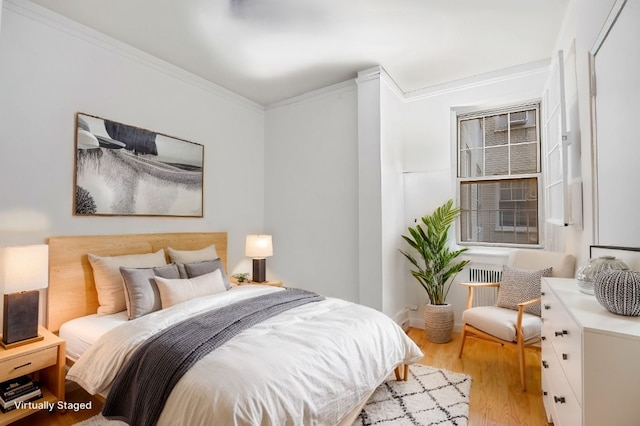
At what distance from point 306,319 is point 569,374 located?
1.38 m

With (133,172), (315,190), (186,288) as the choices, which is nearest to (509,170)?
(315,190)

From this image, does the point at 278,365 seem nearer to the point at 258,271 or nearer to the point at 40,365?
the point at 40,365

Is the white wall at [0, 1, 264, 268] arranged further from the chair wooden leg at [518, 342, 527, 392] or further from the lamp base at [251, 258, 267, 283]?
the chair wooden leg at [518, 342, 527, 392]

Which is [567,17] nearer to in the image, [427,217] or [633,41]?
[633,41]

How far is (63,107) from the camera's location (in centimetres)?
244

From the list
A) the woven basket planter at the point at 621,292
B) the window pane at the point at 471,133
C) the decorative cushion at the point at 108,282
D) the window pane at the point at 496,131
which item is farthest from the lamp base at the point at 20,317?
the window pane at the point at 496,131

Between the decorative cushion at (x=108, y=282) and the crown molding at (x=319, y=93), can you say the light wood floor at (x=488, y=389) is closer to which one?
the decorative cushion at (x=108, y=282)

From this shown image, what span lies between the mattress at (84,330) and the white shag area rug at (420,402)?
1.50ft

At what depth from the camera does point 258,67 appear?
3246 millimetres

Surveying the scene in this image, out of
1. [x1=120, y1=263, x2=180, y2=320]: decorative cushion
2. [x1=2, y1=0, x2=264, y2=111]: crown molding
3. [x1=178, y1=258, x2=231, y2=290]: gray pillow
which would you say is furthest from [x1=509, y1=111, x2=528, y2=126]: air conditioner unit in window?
[x1=120, y1=263, x2=180, y2=320]: decorative cushion

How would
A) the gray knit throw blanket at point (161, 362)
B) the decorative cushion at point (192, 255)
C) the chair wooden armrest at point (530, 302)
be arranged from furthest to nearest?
the decorative cushion at point (192, 255)
the chair wooden armrest at point (530, 302)
the gray knit throw blanket at point (161, 362)

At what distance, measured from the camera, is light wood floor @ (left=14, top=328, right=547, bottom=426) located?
2.04 m

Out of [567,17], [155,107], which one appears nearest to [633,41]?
[567,17]

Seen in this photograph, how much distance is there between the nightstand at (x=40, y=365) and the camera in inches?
71.9
